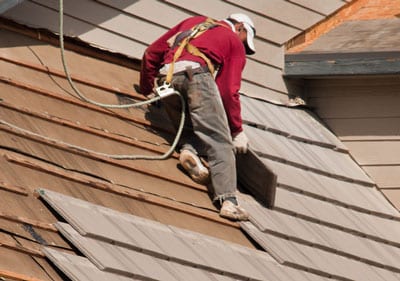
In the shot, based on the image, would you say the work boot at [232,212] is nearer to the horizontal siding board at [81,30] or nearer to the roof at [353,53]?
the horizontal siding board at [81,30]

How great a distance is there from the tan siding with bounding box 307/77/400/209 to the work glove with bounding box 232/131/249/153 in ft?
5.77

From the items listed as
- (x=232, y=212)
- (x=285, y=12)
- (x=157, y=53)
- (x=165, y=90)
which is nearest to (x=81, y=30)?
(x=157, y=53)

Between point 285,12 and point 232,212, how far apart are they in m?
2.55

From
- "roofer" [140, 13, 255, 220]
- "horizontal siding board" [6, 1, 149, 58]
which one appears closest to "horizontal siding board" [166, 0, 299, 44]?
"horizontal siding board" [6, 1, 149, 58]

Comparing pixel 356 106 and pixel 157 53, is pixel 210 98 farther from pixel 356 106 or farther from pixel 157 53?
pixel 356 106

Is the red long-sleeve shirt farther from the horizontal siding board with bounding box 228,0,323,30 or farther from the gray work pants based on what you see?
the horizontal siding board with bounding box 228,0,323,30

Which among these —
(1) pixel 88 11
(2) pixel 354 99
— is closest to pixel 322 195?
(2) pixel 354 99

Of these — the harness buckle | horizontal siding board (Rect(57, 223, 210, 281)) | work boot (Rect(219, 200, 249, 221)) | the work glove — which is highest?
the harness buckle

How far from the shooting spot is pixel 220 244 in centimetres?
895

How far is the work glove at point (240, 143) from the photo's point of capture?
31.5 feet

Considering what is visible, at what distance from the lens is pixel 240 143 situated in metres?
9.62

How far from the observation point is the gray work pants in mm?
9406

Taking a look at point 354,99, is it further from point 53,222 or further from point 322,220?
point 53,222

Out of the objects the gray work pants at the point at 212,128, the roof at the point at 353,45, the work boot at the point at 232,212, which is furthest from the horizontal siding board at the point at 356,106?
the work boot at the point at 232,212
